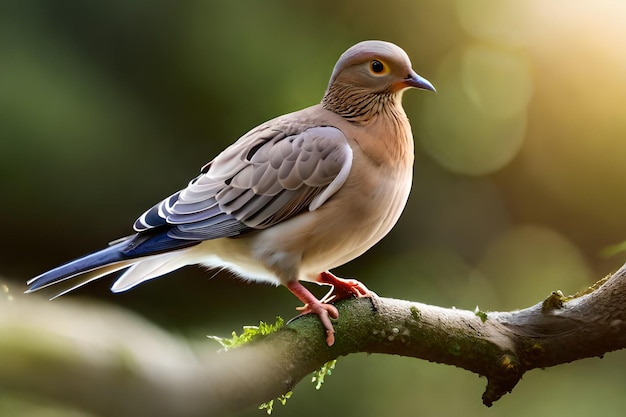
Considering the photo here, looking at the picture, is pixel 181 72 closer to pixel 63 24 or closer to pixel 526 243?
pixel 63 24

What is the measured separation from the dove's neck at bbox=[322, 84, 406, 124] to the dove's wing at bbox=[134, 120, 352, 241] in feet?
0.37

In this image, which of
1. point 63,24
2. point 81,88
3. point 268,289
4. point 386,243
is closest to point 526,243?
point 386,243

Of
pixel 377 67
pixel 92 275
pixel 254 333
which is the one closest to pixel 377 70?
pixel 377 67

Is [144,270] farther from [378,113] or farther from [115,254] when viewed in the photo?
[378,113]

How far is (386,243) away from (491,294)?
1.90 ft

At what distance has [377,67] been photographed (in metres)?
2.19

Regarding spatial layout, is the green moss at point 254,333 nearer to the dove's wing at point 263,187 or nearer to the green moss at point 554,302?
the dove's wing at point 263,187

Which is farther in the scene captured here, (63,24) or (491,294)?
(63,24)

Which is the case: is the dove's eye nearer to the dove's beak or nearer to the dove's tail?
the dove's beak

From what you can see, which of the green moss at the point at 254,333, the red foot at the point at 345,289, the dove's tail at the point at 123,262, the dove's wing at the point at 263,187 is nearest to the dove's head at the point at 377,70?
the dove's wing at the point at 263,187

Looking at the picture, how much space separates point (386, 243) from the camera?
3.88 meters

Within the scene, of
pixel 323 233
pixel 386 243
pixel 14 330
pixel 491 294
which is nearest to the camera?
pixel 14 330

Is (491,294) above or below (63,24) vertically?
below

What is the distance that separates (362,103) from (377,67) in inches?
4.3
